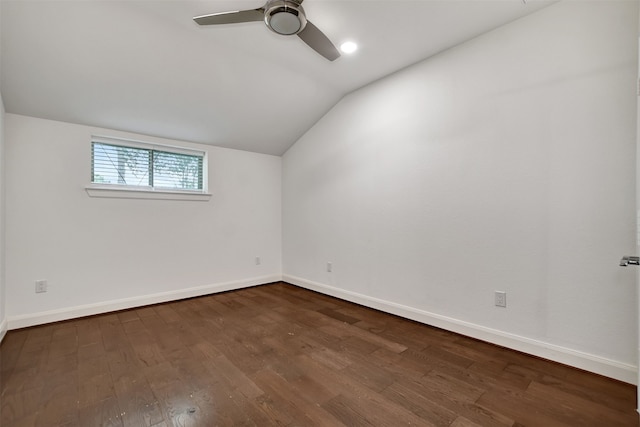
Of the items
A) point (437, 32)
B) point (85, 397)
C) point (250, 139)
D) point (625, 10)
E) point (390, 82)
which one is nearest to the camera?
point (85, 397)

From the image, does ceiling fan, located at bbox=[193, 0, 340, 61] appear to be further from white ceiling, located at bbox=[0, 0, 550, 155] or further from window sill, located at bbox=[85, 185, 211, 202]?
window sill, located at bbox=[85, 185, 211, 202]

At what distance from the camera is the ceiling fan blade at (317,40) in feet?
5.98

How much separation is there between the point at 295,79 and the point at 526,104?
2129 millimetres

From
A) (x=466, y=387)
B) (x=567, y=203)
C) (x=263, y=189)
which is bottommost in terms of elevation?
(x=466, y=387)

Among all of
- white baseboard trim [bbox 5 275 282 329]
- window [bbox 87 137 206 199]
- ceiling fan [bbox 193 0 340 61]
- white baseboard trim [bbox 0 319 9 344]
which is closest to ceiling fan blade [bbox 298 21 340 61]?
ceiling fan [bbox 193 0 340 61]

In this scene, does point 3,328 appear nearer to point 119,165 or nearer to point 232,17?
point 119,165

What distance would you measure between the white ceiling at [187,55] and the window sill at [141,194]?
678 mm

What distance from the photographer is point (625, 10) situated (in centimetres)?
176

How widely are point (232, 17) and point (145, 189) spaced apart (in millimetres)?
2388

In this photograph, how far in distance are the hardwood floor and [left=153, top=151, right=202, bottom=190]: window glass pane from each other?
168 centimetres

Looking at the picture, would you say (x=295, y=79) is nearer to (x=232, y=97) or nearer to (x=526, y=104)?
(x=232, y=97)

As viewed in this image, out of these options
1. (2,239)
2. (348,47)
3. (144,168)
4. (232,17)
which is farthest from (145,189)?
(348,47)

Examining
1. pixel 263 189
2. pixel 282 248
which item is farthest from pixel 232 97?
pixel 282 248

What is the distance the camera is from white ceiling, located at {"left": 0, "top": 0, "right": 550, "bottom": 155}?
202cm
